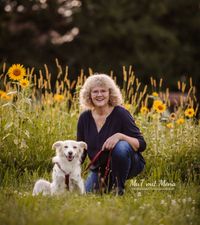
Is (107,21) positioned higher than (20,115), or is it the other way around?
(107,21)

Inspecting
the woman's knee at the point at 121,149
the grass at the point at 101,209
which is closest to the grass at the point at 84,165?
the grass at the point at 101,209

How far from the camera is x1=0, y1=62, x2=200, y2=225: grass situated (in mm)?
4102

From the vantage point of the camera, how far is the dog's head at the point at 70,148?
16.8 feet

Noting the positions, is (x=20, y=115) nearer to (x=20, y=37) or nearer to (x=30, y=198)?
(x=30, y=198)

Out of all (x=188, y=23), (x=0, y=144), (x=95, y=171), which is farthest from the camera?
(x=188, y=23)

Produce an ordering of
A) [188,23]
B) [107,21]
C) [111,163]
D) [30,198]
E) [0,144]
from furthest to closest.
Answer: [188,23]
[107,21]
[0,144]
[111,163]
[30,198]

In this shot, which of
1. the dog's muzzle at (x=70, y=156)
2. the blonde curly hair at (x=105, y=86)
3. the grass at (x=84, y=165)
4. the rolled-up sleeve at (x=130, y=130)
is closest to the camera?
the grass at (x=84, y=165)

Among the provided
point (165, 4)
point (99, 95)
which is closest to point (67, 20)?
point (165, 4)

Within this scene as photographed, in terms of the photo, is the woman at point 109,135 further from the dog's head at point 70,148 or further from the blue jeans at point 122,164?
the dog's head at point 70,148

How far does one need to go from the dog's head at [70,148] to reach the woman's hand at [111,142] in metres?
0.23

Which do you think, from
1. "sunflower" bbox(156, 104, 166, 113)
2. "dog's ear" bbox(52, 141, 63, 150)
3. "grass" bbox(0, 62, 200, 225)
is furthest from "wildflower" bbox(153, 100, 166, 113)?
"dog's ear" bbox(52, 141, 63, 150)

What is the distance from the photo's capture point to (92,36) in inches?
770

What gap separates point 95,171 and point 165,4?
52.0ft

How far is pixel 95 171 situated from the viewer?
5.60 metres
